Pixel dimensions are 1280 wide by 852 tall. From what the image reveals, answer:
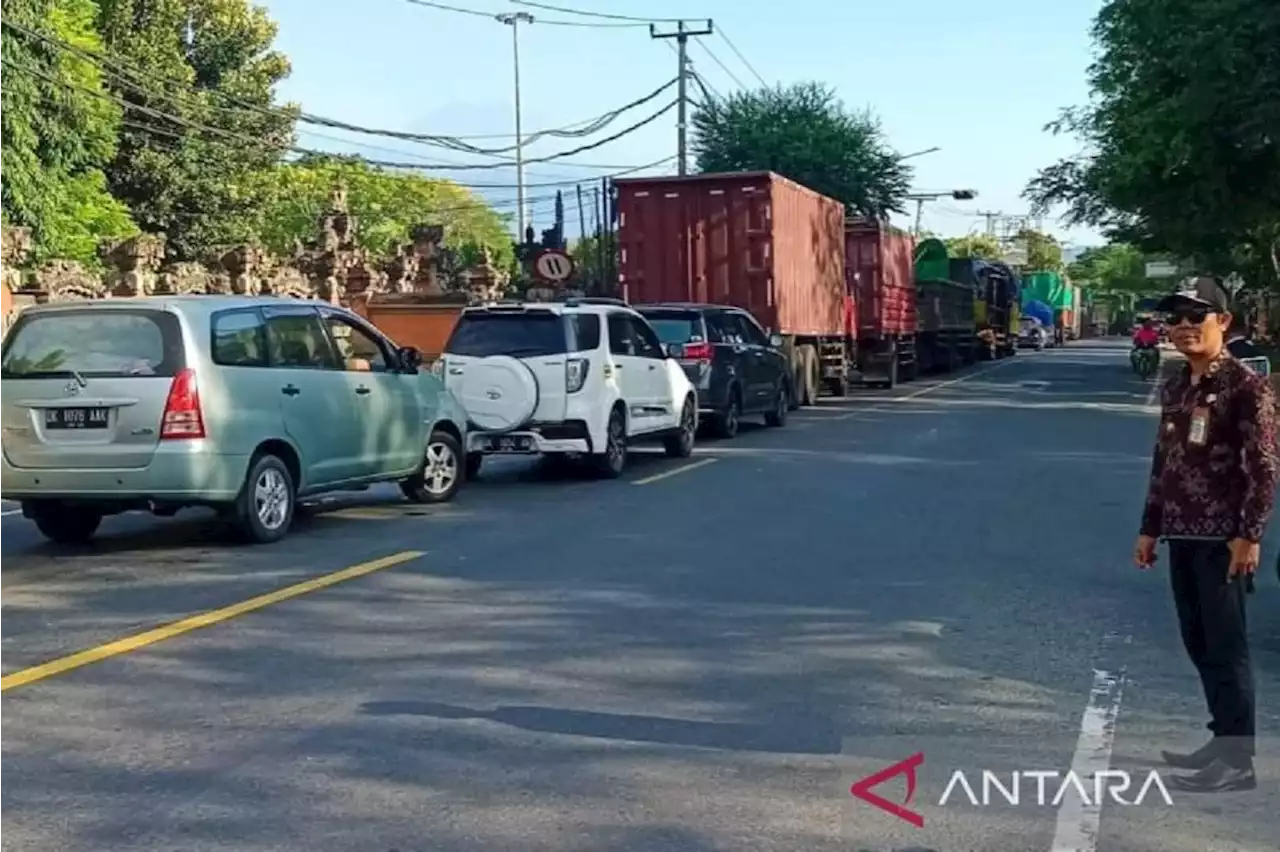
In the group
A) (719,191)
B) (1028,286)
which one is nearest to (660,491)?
(719,191)

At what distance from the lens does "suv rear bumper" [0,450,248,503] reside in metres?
10.8

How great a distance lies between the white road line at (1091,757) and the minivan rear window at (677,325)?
13255 millimetres

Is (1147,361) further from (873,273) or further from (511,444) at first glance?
(511,444)

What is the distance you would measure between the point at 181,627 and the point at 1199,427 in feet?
17.0

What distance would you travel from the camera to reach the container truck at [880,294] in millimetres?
33906

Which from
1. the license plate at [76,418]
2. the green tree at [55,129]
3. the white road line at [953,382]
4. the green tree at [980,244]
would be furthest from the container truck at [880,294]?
the green tree at [980,244]

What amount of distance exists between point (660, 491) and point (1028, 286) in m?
72.7

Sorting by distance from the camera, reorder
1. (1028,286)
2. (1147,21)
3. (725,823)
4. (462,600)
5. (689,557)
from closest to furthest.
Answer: (725,823) → (462,600) → (689,557) → (1147,21) → (1028,286)

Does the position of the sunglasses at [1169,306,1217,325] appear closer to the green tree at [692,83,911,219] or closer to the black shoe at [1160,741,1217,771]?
the black shoe at [1160,741,1217,771]

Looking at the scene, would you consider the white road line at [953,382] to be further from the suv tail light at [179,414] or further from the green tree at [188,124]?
the suv tail light at [179,414]

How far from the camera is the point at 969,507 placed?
13648 mm

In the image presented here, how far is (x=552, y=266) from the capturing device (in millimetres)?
32688

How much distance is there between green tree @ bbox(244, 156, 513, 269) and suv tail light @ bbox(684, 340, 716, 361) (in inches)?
1409

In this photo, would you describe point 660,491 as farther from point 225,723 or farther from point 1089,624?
point 225,723
